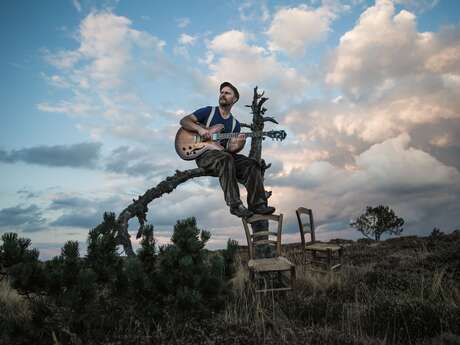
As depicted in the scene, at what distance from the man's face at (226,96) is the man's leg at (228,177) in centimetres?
111

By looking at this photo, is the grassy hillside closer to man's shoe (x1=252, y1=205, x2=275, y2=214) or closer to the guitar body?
man's shoe (x1=252, y1=205, x2=275, y2=214)

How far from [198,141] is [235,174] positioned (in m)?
1.03

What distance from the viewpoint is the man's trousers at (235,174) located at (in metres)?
6.17

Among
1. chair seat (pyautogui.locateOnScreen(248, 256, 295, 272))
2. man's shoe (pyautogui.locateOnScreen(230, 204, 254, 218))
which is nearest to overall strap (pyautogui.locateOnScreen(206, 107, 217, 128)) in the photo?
man's shoe (pyautogui.locateOnScreen(230, 204, 254, 218))

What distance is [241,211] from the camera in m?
6.04

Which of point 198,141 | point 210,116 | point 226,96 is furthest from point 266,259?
point 226,96

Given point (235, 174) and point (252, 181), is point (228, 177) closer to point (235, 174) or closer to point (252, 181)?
point (235, 174)

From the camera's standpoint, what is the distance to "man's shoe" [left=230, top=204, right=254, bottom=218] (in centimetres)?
604

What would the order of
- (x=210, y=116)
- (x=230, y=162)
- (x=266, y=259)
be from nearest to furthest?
(x=266, y=259)
(x=230, y=162)
(x=210, y=116)

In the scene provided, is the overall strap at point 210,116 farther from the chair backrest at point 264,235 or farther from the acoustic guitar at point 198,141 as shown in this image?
the chair backrest at point 264,235

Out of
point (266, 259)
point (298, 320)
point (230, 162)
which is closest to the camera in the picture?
point (298, 320)

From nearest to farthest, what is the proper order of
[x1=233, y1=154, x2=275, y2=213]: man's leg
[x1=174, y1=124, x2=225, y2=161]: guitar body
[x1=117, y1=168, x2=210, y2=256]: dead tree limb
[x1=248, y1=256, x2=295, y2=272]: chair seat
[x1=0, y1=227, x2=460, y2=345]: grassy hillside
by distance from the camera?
[x1=0, y1=227, x2=460, y2=345]: grassy hillside < [x1=248, y1=256, x2=295, y2=272]: chair seat < [x1=233, y1=154, x2=275, y2=213]: man's leg < [x1=174, y1=124, x2=225, y2=161]: guitar body < [x1=117, y1=168, x2=210, y2=256]: dead tree limb

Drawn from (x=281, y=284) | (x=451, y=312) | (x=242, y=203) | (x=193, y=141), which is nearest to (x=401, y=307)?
(x=451, y=312)

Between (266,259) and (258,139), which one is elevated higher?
(258,139)
